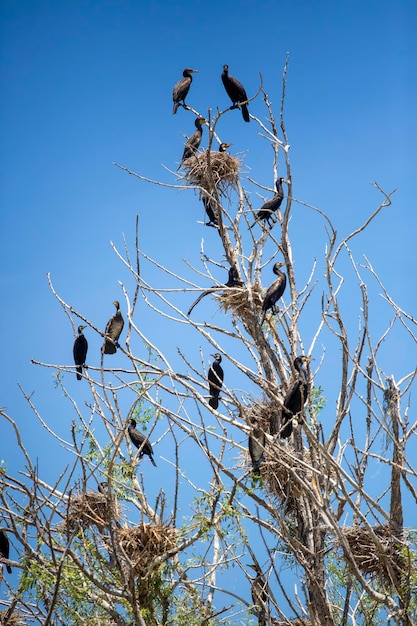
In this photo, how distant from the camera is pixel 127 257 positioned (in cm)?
654

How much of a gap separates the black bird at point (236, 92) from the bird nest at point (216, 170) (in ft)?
1.54

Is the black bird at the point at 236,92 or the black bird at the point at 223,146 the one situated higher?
the black bird at the point at 236,92

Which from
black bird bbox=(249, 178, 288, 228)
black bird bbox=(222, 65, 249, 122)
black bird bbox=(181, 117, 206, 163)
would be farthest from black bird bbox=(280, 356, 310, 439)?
black bird bbox=(222, 65, 249, 122)

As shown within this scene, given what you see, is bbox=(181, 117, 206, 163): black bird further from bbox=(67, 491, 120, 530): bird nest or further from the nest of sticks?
bbox=(67, 491, 120, 530): bird nest

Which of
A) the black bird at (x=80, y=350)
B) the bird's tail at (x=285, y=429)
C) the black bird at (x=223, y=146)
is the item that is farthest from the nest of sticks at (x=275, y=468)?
the black bird at (x=223, y=146)

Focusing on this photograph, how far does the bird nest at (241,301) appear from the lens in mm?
7703

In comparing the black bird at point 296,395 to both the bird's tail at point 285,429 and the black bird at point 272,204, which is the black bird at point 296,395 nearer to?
the bird's tail at point 285,429

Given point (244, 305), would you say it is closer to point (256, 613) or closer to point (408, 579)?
point (256, 613)

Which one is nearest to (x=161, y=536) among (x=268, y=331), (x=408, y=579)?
(x=408, y=579)

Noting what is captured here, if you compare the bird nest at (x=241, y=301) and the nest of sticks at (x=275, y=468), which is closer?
the nest of sticks at (x=275, y=468)

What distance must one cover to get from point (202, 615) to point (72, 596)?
2.89ft

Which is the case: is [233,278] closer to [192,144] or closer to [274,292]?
[274,292]

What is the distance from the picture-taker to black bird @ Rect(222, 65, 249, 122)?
9.03 m

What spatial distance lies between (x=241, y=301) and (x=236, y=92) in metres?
2.58
